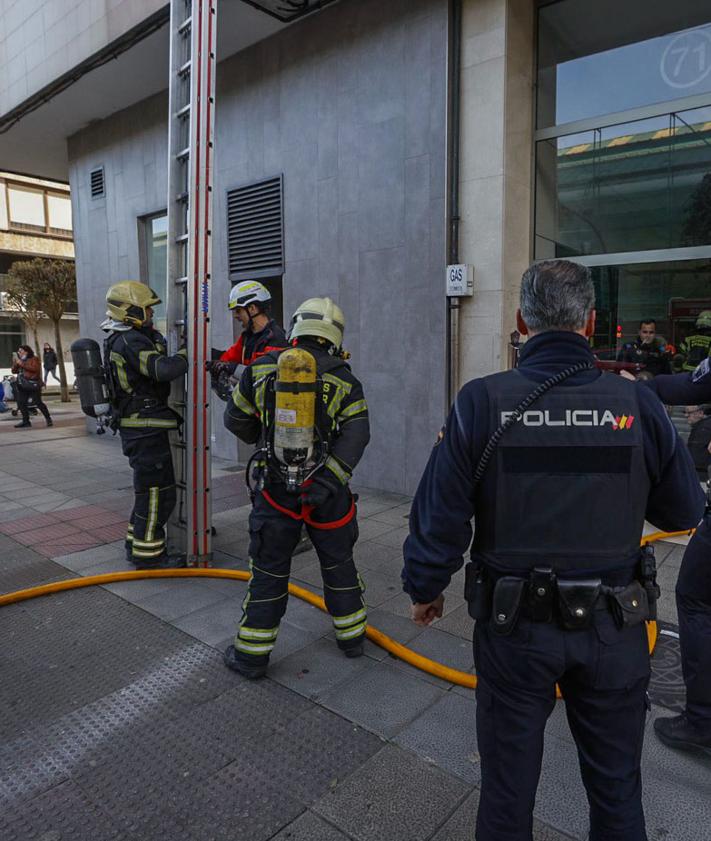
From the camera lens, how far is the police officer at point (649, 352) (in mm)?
5805

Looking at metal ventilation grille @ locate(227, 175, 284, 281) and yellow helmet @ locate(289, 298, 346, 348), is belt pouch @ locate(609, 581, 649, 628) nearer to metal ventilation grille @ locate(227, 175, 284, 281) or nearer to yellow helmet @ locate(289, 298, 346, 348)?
yellow helmet @ locate(289, 298, 346, 348)

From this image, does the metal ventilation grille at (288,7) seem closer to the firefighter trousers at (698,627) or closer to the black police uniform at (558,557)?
the black police uniform at (558,557)

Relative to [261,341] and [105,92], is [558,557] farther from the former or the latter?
[105,92]

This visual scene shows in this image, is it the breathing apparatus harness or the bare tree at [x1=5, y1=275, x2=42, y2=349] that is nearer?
the breathing apparatus harness

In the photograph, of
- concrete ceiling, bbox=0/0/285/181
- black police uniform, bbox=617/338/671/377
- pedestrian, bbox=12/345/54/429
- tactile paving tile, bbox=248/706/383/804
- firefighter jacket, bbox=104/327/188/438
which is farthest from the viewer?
pedestrian, bbox=12/345/54/429

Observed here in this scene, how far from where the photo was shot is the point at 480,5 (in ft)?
19.6

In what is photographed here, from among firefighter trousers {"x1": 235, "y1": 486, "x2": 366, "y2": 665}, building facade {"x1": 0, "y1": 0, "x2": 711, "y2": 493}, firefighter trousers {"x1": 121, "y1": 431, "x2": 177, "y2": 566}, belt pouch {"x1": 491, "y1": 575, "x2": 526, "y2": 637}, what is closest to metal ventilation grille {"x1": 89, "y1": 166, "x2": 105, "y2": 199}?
building facade {"x1": 0, "y1": 0, "x2": 711, "y2": 493}

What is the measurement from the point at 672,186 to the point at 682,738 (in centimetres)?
513

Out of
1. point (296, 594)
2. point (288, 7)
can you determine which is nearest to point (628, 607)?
point (296, 594)

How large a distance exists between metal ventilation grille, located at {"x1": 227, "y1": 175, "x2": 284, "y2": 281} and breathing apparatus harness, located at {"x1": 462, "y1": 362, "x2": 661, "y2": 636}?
259 inches

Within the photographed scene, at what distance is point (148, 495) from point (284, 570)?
1.88 meters

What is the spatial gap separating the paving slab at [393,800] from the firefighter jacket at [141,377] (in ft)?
9.64

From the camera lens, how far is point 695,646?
2.61m

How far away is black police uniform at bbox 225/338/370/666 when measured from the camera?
3.20 meters
